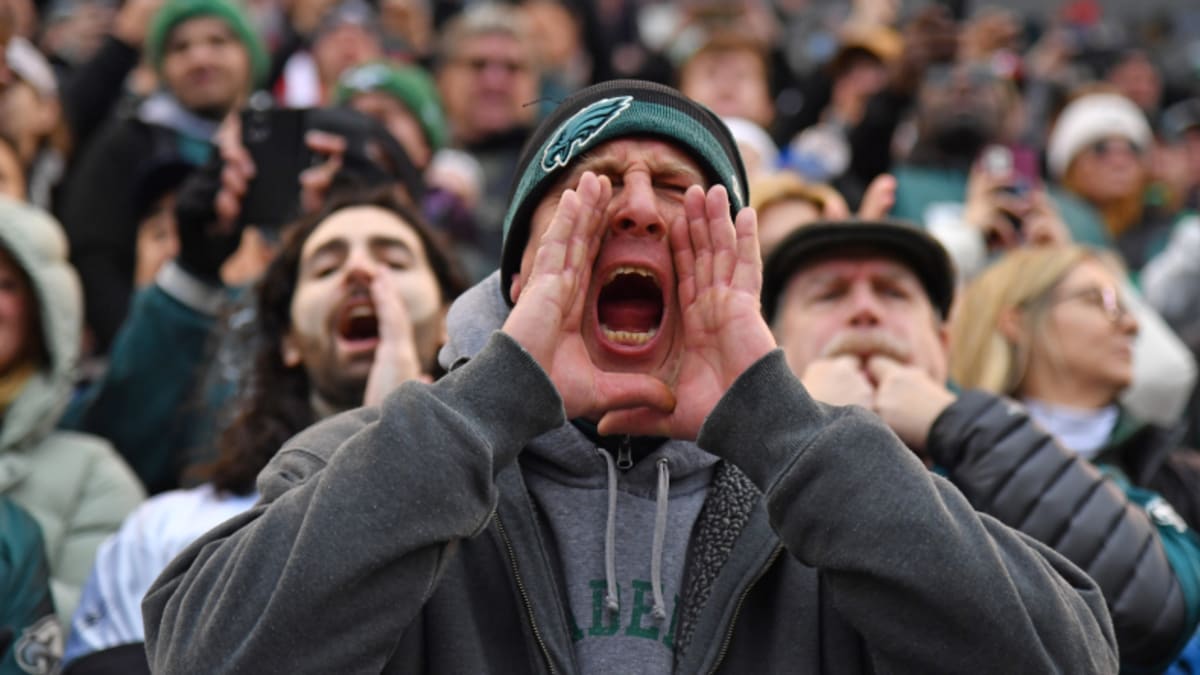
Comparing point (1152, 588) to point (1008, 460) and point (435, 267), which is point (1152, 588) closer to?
point (1008, 460)

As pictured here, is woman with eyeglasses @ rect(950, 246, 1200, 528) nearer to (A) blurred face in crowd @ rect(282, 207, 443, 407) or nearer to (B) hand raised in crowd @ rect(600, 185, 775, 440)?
(A) blurred face in crowd @ rect(282, 207, 443, 407)

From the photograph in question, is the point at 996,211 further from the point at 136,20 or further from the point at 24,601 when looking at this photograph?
the point at 136,20

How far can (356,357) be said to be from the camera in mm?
3828

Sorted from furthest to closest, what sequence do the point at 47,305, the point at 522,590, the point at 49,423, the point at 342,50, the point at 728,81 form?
the point at 342,50 < the point at 728,81 < the point at 47,305 < the point at 49,423 < the point at 522,590

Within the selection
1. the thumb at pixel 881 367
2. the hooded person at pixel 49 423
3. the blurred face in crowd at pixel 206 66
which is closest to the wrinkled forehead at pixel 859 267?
the thumb at pixel 881 367

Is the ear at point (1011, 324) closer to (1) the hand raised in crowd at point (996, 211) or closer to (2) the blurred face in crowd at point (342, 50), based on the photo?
(1) the hand raised in crowd at point (996, 211)

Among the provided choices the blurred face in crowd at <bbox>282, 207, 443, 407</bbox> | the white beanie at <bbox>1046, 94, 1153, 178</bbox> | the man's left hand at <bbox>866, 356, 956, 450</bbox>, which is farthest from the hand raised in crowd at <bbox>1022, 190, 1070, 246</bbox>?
the white beanie at <bbox>1046, 94, 1153, 178</bbox>

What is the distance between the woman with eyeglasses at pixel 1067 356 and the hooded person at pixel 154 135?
2772 millimetres

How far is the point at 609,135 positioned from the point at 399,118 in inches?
134

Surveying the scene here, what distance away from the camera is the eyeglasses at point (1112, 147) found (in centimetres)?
749

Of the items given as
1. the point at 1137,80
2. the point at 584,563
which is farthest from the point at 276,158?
the point at 1137,80

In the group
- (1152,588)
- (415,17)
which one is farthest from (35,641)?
(415,17)

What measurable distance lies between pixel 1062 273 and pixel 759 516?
97.0 inches

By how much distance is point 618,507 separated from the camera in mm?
2471
